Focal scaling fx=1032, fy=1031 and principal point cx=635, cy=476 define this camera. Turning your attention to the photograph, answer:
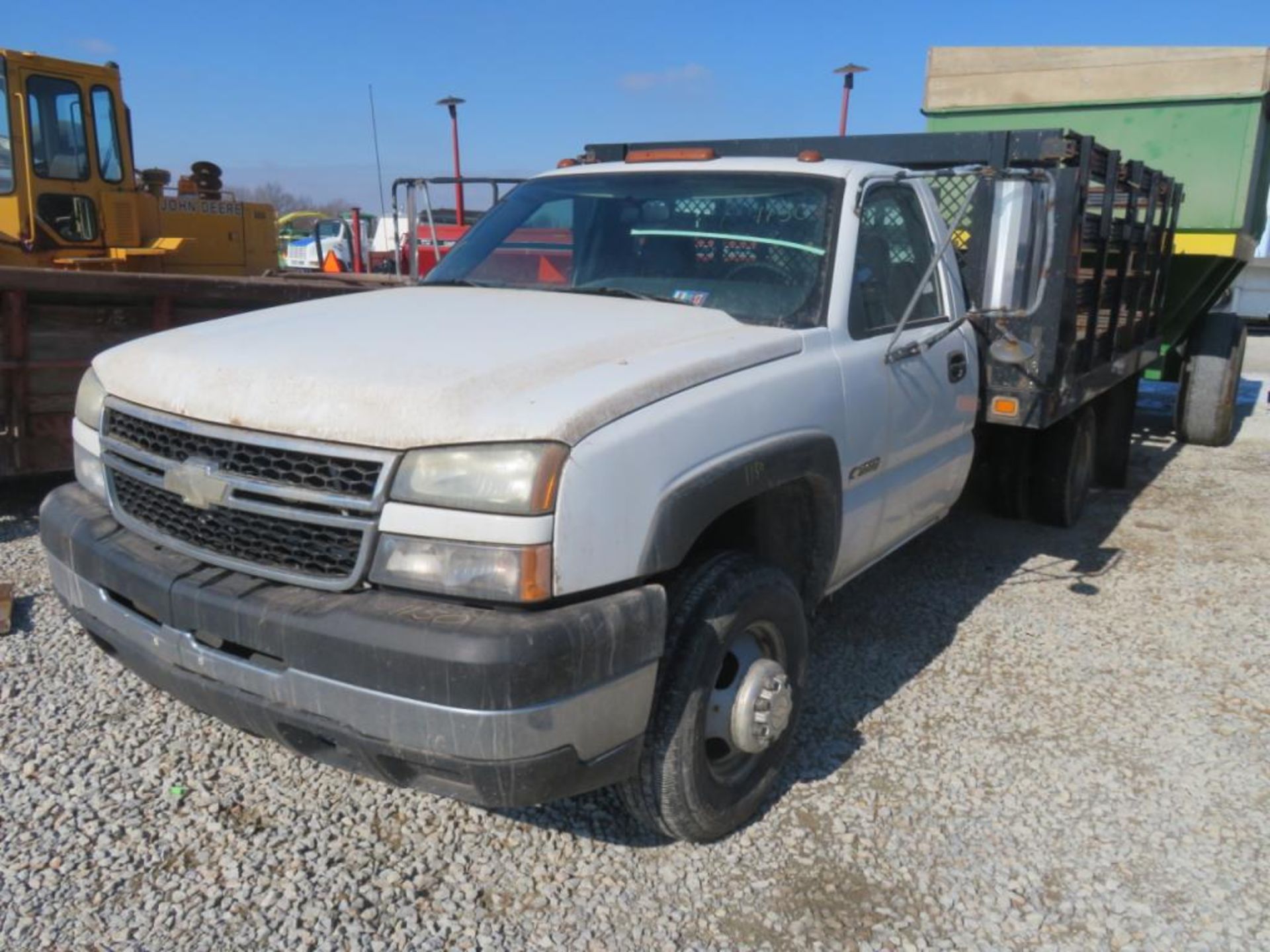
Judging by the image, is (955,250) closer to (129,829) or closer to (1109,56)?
(129,829)

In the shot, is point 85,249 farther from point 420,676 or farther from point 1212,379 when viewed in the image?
point 1212,379

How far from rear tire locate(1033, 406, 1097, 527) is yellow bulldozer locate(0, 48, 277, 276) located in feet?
24.0

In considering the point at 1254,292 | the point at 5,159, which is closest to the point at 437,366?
the point at 5,159

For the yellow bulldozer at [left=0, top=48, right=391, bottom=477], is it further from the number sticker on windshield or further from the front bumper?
the number sticker on windshield

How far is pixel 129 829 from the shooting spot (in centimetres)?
300

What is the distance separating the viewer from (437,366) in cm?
259

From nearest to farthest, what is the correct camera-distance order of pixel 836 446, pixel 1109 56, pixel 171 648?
pixel 171 648, pixel 836 446, pixel 1109 56

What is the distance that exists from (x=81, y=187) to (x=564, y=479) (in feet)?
26.0

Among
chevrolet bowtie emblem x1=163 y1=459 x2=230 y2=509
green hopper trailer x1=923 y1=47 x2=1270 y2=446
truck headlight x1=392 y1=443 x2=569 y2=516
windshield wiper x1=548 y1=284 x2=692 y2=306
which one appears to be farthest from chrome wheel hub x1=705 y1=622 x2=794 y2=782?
green hopper trailer x1=923 y1=47 x2=1270 y2=446

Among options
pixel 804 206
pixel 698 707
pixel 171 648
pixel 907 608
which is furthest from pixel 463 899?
pixel 907 608

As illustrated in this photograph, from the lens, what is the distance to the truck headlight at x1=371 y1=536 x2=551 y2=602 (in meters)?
2.28

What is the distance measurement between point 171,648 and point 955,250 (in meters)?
3.50

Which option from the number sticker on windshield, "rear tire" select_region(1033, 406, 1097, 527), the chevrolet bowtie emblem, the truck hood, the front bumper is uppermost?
the number sticker on windshield

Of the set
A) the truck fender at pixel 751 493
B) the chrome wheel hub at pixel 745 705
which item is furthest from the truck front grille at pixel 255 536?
the chrome wheel hub at pixel 745 705
